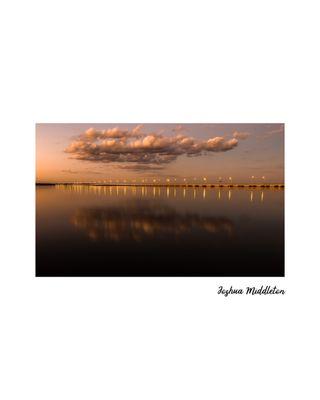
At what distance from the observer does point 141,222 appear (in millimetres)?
11188

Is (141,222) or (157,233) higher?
(141,222)

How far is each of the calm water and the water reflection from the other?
0.11 ft

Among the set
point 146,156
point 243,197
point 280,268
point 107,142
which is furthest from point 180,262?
point 243,197

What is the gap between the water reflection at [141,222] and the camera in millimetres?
10352

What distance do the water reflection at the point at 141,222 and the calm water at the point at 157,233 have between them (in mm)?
32

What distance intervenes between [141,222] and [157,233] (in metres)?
1.08

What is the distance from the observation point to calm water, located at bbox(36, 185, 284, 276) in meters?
8.60

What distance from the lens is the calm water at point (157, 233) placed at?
339 inches

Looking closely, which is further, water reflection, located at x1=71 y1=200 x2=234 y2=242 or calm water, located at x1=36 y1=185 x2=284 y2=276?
water reflection, located at x1=71 y1=200 x2=234 y2=242

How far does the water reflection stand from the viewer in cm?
1035

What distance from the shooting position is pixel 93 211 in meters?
12.7

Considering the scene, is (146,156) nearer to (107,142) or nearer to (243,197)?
(107,142)

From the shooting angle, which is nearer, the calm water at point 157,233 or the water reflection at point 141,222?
the calm water at point 157,233

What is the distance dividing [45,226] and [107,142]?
3.31 meters
